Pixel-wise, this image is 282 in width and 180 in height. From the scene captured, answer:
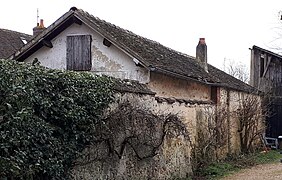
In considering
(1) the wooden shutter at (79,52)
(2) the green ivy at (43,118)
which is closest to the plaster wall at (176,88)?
(1) the wooden shutter at (79,52)

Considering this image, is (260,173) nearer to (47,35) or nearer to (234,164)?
(234,164)

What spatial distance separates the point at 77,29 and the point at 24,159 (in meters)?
9.56

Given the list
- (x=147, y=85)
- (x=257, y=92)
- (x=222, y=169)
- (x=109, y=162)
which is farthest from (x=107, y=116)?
(x=257, y=92)

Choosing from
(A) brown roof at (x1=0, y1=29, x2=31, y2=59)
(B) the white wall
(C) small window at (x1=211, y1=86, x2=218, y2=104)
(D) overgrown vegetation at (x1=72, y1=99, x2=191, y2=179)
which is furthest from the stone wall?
(A) brown roof at (x1=0, y1=29, x2=31, y2=59)

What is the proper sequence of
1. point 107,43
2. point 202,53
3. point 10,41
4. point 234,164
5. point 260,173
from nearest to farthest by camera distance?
point 107,43 → point 260,173 → point 234,164 → point 202,53 → point 10,41

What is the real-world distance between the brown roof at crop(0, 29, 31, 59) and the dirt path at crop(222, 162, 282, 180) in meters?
16.1

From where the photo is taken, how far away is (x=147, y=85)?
47.2ft

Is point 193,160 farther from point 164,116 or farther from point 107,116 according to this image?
point 107,116

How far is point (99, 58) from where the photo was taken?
16047 millimetres

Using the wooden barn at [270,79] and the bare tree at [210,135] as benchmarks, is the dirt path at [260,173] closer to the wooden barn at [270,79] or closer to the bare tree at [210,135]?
the bare tree at [210,135]

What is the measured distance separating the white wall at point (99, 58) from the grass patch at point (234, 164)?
4128 mm

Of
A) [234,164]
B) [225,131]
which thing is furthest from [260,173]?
[225,131]

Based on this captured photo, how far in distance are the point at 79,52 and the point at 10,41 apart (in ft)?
50.7

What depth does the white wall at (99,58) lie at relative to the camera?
15297mm
